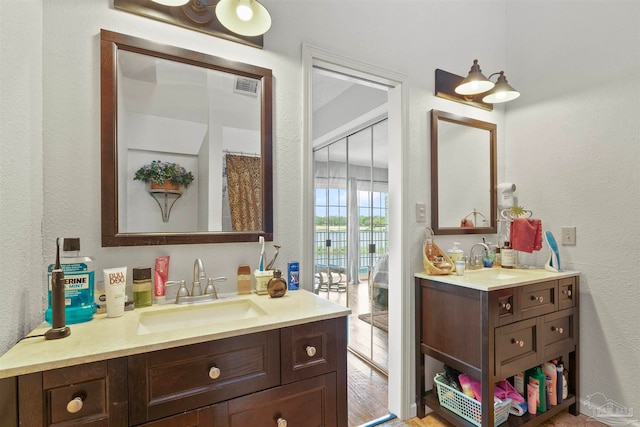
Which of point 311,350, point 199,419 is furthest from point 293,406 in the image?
point 199,419

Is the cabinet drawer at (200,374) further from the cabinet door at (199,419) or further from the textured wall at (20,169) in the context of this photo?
the textured wall at (20,169)

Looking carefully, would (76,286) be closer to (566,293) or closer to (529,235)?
(529,235)

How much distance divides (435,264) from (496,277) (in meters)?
0.35

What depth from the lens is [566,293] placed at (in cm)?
191

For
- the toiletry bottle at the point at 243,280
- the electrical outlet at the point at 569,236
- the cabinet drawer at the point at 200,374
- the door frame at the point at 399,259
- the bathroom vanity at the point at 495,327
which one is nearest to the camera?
the cabinet drawer at the point at 200,374

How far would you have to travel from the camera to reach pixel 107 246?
1192mm

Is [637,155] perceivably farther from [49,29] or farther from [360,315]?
[49,29]

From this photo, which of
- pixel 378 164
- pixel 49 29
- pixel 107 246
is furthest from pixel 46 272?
pixel 378 164

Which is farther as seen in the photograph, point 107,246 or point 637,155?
point 637,155

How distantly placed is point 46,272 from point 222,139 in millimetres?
861

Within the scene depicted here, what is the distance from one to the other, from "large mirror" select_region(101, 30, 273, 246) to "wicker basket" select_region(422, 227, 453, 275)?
102cm

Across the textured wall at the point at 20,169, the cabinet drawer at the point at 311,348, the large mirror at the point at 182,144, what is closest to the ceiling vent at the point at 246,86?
the large mirror at the point at 182,144

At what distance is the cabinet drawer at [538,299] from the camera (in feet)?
5.51

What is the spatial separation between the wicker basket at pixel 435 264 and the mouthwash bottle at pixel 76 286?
1.69 meters
